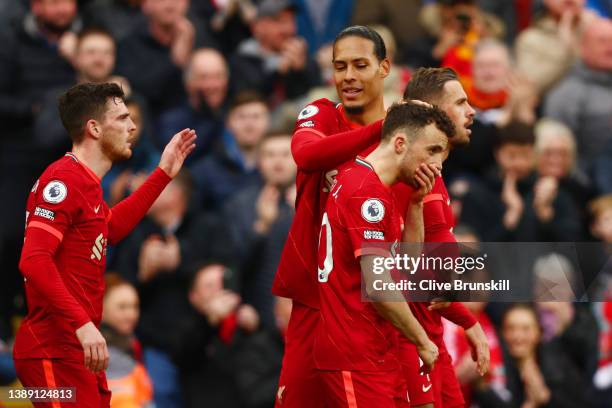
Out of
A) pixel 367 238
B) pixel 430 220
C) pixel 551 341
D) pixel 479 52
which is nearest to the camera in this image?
pixel 367 238

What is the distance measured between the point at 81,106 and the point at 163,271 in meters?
3.86

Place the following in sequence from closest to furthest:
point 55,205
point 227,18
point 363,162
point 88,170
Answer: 1. point 363,162
2. point 55,205
3. point 88,170
4. point 227,18

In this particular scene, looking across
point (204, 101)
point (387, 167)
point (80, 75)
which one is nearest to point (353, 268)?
point (387, 167)

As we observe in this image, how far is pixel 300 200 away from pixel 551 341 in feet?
14.5

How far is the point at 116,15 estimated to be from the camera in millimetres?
14078

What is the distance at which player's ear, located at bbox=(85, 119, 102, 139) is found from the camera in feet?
28.5

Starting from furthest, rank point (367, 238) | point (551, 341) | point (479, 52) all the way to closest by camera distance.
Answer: point (479, 52) < point (551, 341) < point (367, 238)

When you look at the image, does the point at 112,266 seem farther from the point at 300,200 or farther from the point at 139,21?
the point at 300,200

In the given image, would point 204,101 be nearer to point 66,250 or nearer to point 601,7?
point 601,7

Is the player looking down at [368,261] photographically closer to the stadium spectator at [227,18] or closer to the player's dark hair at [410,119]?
the player's dark hair at [410,119]

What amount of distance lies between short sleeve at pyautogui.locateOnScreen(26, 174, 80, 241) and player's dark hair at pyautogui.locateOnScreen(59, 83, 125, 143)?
394mm

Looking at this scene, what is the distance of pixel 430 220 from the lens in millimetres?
8891

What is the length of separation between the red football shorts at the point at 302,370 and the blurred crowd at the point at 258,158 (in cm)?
260

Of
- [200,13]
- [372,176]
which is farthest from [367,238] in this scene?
[200,13]
